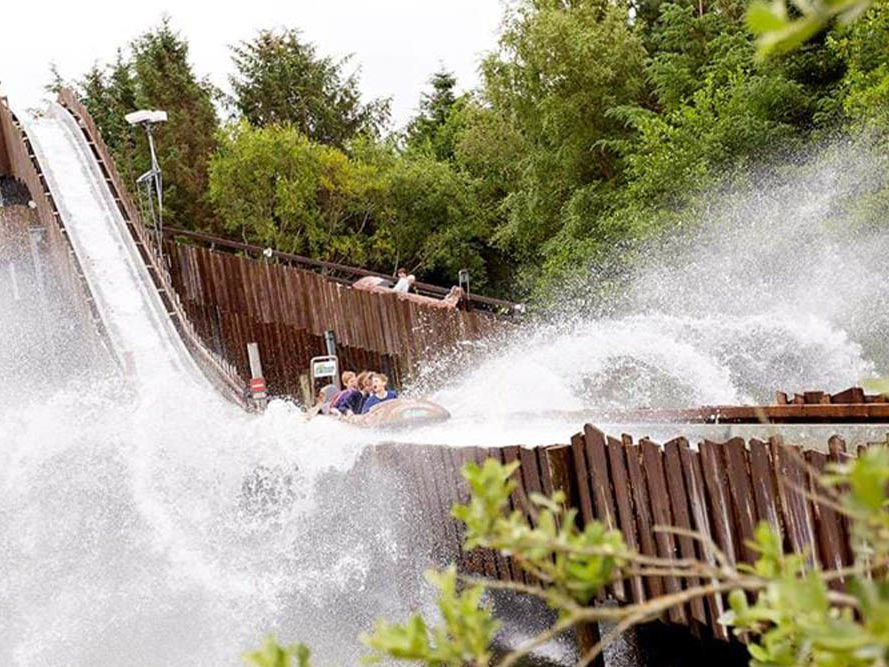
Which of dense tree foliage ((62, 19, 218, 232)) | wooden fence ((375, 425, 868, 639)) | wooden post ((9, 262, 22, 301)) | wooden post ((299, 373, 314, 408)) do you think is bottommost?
wooden fence ((375, 425, 868, 639))

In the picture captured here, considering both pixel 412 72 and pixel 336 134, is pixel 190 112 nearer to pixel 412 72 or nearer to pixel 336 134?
pixel 336 134

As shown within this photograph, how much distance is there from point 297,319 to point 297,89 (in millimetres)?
17485

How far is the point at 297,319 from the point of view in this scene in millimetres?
18797

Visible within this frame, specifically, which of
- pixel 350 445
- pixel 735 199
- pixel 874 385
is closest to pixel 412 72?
pixel 735 199

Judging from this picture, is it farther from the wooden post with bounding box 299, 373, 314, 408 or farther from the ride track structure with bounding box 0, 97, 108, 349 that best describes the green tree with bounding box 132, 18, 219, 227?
the wooden post with bounding box 299, 373, 314, 408

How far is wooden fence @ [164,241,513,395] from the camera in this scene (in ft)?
53.9

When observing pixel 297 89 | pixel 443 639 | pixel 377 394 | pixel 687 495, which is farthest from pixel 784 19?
pixel 297 89

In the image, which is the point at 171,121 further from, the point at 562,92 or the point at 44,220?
the point at 44,220

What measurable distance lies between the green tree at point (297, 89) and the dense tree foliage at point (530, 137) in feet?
0.21

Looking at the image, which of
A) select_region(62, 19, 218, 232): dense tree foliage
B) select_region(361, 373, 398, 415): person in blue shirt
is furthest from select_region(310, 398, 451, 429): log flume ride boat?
select_region(62, 19, 218, 232): dense tree foliage

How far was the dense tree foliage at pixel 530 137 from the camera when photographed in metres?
20.2

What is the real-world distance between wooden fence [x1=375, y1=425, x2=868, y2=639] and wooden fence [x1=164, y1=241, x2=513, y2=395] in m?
8.62

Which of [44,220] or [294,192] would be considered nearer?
[44,220]

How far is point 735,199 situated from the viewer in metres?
18.8
